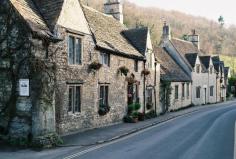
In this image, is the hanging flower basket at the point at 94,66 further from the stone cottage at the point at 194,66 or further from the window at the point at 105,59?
the stone cottage at the point at 194,66

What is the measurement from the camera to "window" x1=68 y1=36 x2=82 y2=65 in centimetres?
2141

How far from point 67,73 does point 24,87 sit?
3395mm

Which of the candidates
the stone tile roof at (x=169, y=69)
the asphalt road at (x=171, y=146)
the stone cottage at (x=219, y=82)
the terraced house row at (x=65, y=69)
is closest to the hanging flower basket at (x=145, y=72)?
the terraced house row at (x=65, y=69)

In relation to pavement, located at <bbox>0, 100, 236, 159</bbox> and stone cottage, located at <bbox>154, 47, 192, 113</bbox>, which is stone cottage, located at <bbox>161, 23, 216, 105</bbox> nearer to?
stone cottage, located at <bbox>154, 47, 192, 113</bbox>

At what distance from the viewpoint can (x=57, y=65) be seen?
64.8ft

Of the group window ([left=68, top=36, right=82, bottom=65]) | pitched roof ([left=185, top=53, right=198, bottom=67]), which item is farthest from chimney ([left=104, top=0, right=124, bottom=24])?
window ([left=68, top=36, right=82, bottom=65])

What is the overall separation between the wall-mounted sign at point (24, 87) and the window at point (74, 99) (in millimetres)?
3824

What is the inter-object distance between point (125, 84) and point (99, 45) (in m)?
5.72

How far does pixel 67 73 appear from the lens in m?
20.7

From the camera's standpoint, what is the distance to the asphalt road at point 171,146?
15133mm

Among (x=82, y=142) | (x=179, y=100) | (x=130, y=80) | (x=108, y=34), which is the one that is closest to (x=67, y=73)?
(x=82, y=142)

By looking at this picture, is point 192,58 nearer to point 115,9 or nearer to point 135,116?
point 115,9

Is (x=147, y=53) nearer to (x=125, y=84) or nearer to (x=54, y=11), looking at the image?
(x=125, y=84)

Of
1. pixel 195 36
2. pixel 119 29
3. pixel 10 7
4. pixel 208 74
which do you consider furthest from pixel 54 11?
pixel 195 36
